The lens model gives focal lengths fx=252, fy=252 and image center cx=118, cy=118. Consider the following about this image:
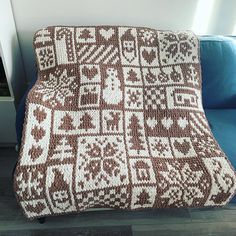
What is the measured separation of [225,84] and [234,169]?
0.53 metres

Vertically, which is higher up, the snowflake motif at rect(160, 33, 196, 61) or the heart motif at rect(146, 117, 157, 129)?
the snowflake motif at rect(160, 33, 196, 61)

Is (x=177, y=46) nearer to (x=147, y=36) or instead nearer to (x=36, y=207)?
(x=147, y=36)

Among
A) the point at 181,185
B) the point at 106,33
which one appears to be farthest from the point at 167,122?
the point at 106,33

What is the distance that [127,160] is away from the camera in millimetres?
1121

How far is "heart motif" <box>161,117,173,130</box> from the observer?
128cm

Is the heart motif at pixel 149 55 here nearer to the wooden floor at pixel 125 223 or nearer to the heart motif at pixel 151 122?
the heart motif at pixel 151 122

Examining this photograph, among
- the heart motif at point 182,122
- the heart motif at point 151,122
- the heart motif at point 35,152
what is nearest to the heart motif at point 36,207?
the heart motif at point 35,152

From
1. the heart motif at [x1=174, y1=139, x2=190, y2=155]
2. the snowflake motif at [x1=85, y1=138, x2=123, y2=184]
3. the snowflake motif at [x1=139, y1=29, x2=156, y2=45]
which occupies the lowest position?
the heart motif at [x1=174, y1=139, x2=190, y2=155]

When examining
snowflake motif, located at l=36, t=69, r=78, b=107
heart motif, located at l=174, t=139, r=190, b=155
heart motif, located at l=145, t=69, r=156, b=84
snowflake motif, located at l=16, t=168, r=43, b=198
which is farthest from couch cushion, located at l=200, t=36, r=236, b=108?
snowflake motif, located at l=16, t=168, r=43, b=198

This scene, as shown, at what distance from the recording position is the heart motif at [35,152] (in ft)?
3.57

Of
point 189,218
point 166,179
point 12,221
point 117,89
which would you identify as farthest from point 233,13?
point 12,221

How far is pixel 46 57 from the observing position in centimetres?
133

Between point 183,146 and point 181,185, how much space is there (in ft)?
0.71

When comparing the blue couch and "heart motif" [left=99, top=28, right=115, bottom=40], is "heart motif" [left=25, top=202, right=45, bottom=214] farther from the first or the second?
"heart motif" [left=99, top=28, right=115, bottom=40]
